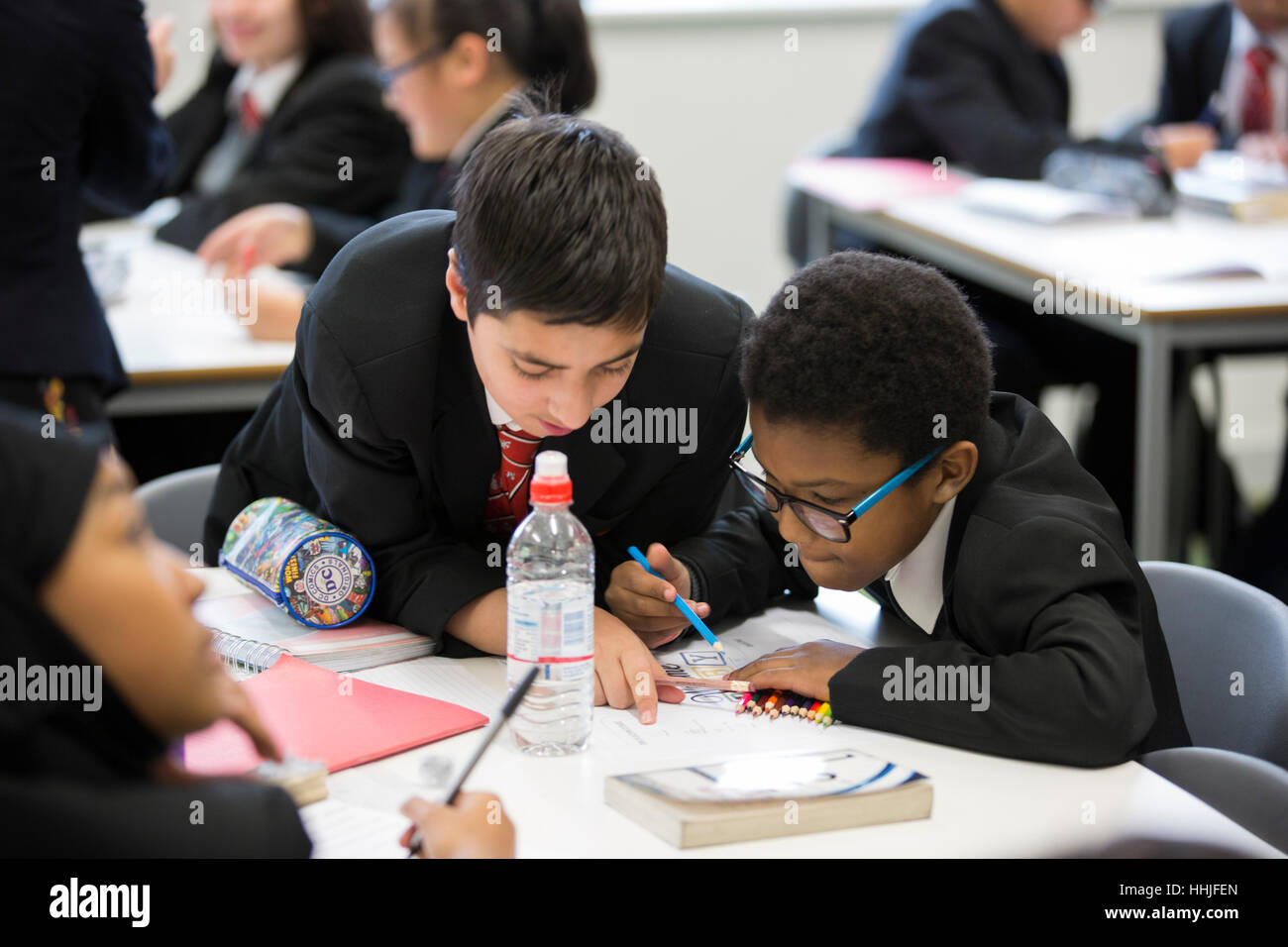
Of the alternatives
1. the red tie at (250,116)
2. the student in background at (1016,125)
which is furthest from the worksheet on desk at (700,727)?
the red tie at (250,116)

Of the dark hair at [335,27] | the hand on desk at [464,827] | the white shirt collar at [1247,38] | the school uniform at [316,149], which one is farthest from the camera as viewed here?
the white shirt collar at [1247,38]

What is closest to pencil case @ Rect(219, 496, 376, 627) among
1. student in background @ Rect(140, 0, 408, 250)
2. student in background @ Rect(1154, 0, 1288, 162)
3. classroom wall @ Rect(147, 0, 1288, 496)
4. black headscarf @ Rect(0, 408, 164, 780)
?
black headscarf @ Rect(0, 408, 164, 780)

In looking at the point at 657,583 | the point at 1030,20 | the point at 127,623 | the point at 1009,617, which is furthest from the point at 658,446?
the point at 1030,20

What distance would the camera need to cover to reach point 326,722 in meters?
1.26

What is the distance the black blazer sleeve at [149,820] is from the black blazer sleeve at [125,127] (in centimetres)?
152

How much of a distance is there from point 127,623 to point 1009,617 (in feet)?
2.69

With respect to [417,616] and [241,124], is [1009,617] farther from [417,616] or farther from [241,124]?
[241,124]

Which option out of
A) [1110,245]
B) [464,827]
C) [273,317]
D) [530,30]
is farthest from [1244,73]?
[464,827]

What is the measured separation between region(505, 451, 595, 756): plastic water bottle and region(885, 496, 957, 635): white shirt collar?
1.24 ft

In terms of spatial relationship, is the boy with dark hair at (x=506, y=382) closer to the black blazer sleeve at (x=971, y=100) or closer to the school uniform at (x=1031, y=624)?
the school uniform at (x=1031, y=624)

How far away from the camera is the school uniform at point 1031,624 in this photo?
119 cm

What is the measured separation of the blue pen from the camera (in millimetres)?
1417

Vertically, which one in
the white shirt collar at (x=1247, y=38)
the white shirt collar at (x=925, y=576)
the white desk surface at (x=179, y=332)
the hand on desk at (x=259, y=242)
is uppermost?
the white shirt collar at (x=1247, y=38)

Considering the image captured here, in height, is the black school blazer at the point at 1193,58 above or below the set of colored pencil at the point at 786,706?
above
